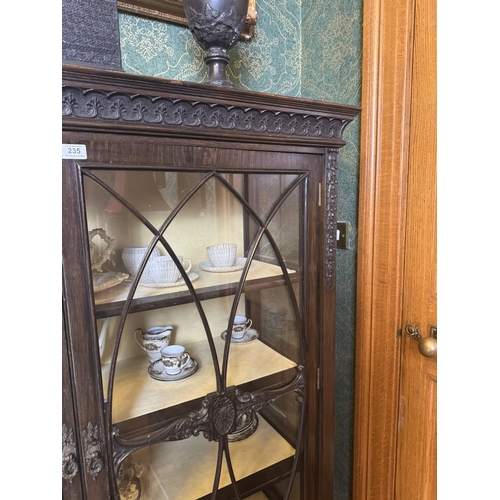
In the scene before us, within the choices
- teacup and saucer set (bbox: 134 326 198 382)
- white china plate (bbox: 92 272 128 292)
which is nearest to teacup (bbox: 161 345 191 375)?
teacup and saucer set (bbox: 134 326 198 382)

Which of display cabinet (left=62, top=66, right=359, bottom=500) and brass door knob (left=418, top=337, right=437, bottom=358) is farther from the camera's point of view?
brass door knob (left=418, top=337, right=437, bottom=358)

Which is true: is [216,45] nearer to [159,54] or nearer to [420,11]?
[159,54]

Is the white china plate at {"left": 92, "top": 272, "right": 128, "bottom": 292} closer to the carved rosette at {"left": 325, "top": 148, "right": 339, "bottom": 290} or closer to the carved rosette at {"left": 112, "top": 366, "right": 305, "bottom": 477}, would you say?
the carved rosette at {"left": 112, "top": 366, "right": 305, "bottom": 477}

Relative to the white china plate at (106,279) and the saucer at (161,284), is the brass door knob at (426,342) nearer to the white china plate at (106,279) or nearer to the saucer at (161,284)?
the saucer at (161,284)

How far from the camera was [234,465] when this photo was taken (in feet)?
2.54

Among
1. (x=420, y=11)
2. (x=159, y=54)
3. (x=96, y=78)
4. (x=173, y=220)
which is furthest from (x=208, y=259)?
(x=420, y=11)

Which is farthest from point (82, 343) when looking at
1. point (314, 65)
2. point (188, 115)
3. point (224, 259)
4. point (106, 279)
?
point (314, 65)

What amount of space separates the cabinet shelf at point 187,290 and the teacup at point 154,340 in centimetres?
5

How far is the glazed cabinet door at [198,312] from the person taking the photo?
0.59 meters

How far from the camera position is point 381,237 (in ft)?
3.36

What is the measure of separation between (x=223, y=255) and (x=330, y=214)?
0.27m

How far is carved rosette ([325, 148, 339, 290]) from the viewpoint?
0.79m

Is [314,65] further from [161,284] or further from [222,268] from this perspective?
[161,284]

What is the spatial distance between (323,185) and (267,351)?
417 mm
